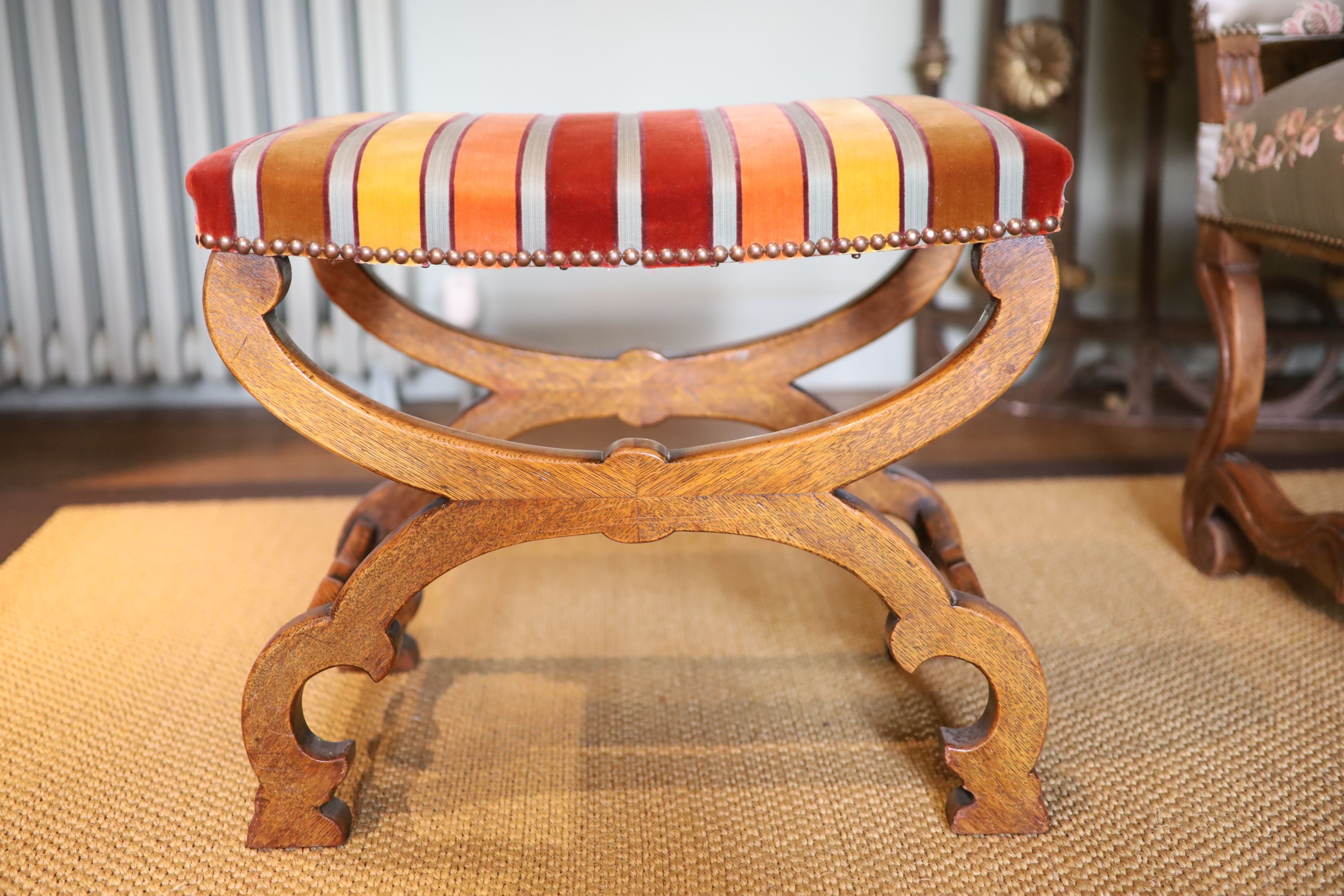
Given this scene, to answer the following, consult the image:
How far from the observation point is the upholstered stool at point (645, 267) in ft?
1.82

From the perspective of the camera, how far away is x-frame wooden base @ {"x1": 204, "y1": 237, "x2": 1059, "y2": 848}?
1.93 feet

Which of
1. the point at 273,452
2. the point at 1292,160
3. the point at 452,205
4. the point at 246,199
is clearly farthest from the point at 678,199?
the point at 273,452

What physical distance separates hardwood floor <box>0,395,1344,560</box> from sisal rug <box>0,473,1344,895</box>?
0.18 metres

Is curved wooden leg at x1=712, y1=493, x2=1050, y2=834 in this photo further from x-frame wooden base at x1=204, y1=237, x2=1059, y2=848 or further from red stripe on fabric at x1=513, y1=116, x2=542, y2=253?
red stripe on fabric at x1=513, y1=116, x2=542, y2=253

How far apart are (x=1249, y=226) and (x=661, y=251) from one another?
0.58 m

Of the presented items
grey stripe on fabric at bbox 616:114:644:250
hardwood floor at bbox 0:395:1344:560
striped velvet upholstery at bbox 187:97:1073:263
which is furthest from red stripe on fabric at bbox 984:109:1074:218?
hardwood floor at bbox 0:395:1344:560

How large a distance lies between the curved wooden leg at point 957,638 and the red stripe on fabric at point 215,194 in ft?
1.06

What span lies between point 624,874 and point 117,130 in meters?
1.36

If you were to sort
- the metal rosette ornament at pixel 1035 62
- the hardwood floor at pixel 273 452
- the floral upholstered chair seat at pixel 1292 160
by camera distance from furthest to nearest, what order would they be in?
1. the metal rosette ornament at pixel 1035 62
2. the hardwood floor at pixel 273 452
3. the floral upholstered chair seat at pixel 1292 160

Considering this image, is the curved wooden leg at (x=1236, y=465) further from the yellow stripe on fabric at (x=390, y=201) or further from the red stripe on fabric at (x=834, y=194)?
the yellow stripe on fabric at (x=390, y=201)

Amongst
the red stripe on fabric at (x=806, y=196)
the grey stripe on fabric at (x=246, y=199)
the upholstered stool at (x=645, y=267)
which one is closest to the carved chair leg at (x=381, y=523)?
the upholstered stool at (x=645, y=267)

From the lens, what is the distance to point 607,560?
41.3 inches

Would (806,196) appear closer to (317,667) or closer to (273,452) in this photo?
(317,667)

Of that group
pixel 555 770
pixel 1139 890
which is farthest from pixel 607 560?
pixel 1139 890
